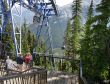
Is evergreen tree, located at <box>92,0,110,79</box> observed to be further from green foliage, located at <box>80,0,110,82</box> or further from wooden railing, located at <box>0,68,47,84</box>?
wooden railing, located at <box>0,68,47,84</box>

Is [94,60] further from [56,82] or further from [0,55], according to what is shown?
[56,82]

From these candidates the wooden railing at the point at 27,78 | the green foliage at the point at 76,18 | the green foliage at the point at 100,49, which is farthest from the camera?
the green foliage at the point at 76,18

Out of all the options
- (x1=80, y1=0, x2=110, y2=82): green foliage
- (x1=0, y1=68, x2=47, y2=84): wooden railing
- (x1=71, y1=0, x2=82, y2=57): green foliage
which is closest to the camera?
(x1=0, y1=68, x2=47, y2=84): wooden railing

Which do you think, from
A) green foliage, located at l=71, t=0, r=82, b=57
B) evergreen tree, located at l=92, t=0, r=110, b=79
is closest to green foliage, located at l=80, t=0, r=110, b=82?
evergreen tree, located at l=92, t=0, r=110, b=79

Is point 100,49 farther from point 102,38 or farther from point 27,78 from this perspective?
point 27,78

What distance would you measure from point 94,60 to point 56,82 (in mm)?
14303

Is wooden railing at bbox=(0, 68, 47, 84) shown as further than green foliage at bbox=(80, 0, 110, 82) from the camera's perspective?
No

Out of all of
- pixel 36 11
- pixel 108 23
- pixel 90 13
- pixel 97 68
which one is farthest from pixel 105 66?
pixel 90 13

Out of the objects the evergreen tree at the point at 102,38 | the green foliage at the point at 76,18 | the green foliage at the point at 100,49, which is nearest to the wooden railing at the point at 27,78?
the green foliage at the point at 100,49

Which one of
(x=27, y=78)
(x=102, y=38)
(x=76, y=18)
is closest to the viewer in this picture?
(x=27, y=78)

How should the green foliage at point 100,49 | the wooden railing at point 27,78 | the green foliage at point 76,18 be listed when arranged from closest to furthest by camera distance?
the wooden railing at point 27,78 → the green foliage at point 100,49 → the green foliage at point 76,18

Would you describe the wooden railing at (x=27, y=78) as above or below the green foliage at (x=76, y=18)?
below

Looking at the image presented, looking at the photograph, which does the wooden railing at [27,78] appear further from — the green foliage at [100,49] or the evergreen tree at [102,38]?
the evergreen tree at [102,38]

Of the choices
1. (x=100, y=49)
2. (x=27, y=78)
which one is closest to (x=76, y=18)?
(x=100, y=49)
